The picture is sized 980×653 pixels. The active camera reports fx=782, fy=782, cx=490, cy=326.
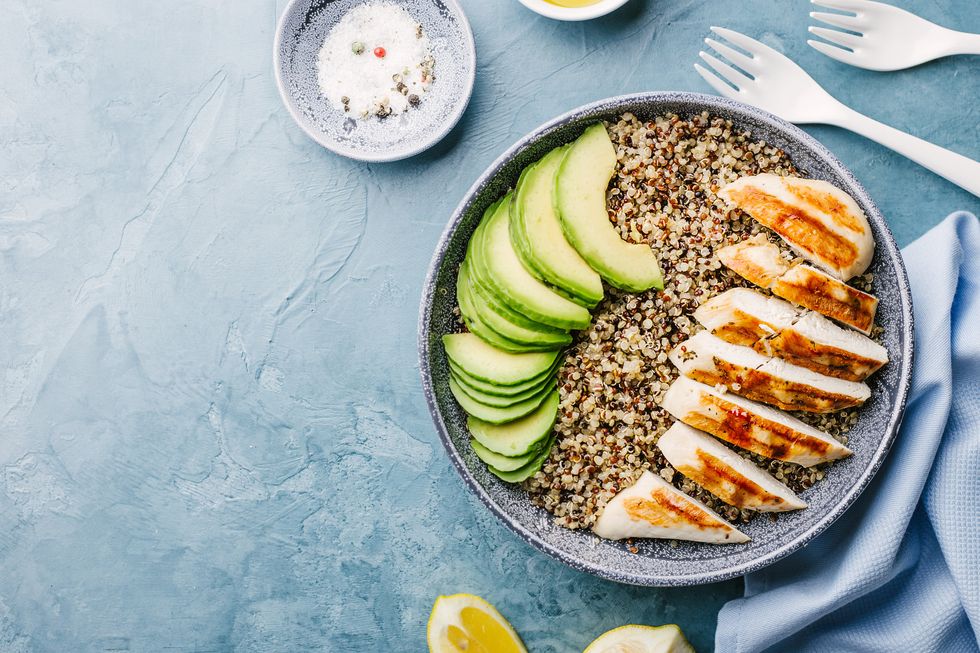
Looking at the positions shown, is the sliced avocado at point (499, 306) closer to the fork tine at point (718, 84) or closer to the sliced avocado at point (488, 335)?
the sliced avocado at point (488, 335)

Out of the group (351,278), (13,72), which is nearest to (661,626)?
(351,278)

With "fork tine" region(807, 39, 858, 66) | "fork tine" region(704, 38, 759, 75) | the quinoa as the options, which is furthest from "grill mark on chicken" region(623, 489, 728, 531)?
"fork tine" region(807, 39, 858, 66)

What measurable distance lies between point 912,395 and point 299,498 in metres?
2.03

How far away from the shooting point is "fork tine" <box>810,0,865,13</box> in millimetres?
2465

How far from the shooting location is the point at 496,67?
2.66m

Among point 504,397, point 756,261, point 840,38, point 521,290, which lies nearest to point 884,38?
point 840,38

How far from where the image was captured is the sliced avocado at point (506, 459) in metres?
2.33

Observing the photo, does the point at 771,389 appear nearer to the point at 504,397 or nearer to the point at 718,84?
the point at 504,397

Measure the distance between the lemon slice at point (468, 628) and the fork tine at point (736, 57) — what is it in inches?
76.8

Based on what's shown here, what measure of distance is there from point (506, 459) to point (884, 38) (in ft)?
5.93

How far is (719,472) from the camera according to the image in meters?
2.27

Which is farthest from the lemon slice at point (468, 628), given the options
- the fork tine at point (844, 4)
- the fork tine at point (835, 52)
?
the fork tine at point (844, 4)

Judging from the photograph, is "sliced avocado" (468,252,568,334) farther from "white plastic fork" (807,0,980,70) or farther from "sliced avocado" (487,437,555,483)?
"white plastic fork" (807,0,980,70)

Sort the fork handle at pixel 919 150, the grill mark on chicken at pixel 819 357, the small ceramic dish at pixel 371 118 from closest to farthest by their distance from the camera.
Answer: the grill mark on chicken at pixel 819 357 < the fork handle at pixel 919 150 < the small ceramic dish at pixel 371 118
